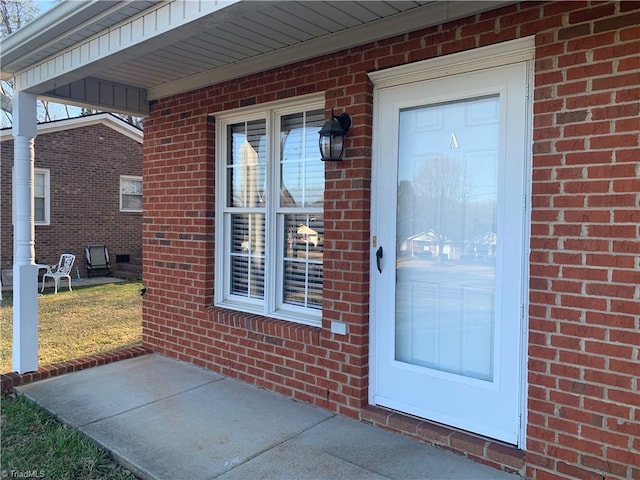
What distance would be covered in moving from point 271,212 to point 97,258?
11.2 meters

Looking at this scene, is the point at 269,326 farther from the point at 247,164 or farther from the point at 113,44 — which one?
the point at 113,44

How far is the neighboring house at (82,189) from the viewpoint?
1240cm

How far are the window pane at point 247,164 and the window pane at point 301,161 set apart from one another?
0.26 meters

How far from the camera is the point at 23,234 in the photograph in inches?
169

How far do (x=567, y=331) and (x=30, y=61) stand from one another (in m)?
4.42

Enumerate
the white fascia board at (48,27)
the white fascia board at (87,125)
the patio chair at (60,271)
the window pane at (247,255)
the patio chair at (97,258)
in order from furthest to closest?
1. the patio chair at (97,258)
2. the white fascia board at (87,125)
3. the patio chair at (60,271)
4. the window pane at (247,255)
5. the white fascia board at (48,27)

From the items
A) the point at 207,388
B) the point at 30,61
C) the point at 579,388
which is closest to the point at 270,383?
the point at 207,388

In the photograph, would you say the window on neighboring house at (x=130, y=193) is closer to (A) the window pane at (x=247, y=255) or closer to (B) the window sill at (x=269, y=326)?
(A) the window pane at (x=247, y=255)

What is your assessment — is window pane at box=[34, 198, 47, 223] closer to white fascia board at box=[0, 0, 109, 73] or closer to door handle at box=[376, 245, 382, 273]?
white fascia board at box=[0, 0, 109, 73]

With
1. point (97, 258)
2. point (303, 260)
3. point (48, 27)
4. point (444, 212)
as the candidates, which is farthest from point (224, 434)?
point (97, 258)

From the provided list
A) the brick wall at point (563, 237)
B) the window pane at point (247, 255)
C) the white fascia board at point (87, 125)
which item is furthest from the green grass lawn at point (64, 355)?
the white fascia board at point (87, 125)


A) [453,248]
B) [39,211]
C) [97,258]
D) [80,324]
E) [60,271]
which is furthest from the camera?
[97,258]

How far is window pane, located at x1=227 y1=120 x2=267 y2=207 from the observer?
4352 millimetres

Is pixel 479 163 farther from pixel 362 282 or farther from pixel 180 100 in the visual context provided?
pixel 180 100
